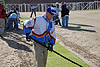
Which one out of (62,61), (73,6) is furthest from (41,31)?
(73,6)

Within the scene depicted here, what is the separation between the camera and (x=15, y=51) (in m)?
8.16

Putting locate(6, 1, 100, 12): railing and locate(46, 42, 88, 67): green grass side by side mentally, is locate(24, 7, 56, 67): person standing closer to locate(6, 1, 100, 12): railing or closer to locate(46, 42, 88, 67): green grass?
locate(46, 42, 88, 67): green grass

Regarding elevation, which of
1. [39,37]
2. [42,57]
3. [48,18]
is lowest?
[42,57]

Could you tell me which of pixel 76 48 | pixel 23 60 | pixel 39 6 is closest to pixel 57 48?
pixel 76 48

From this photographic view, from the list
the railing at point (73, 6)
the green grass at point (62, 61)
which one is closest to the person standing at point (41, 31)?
the green grass at point (62, 61)

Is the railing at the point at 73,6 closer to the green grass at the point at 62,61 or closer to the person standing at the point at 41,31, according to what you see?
the green grass at the point at 62,61

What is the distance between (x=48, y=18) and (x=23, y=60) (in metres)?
2.69

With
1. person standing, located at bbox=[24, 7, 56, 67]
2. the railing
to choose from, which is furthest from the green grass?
the railing

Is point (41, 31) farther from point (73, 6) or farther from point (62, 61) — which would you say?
point (73, 6)

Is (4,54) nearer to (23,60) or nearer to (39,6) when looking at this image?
(23,60)

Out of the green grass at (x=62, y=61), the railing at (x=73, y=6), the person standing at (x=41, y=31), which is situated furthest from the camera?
the railing at (x=73, y=6)

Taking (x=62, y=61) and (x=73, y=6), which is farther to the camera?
(x=73, y=6)

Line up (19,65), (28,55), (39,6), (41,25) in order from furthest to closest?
(39,6), (28,55), (19,65), (41,25)

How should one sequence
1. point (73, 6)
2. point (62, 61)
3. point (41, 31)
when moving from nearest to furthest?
point (41, 31) < point (62, 61) < point (73, 6)
